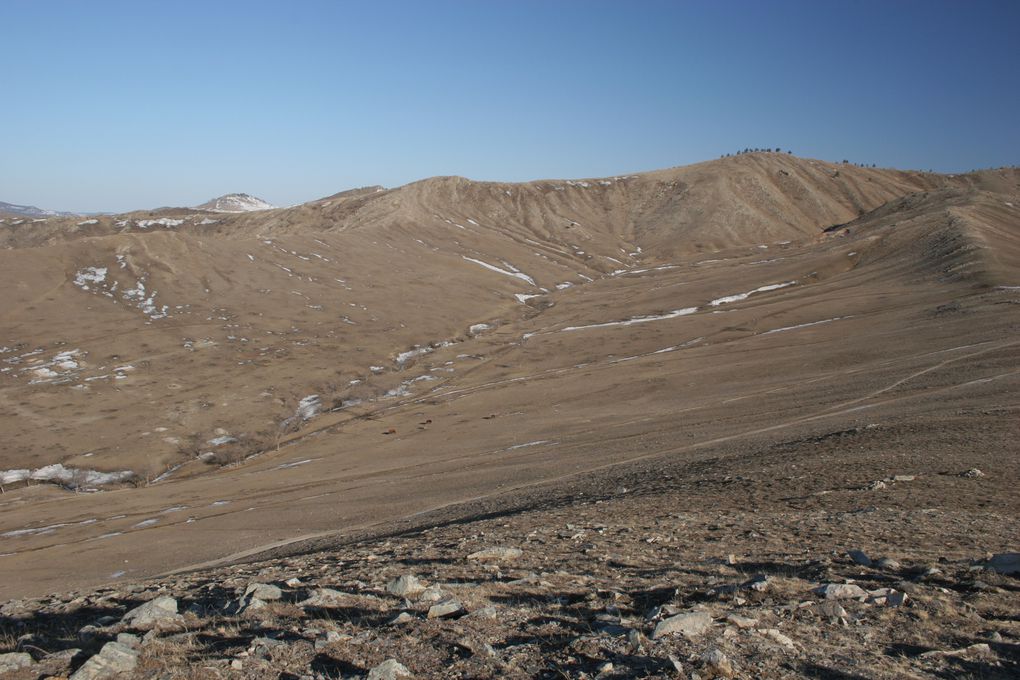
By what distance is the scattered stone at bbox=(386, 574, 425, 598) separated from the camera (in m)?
9.84

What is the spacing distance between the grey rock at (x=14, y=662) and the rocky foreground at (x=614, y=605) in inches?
0.8

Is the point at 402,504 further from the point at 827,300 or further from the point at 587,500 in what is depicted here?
the point at 827,300

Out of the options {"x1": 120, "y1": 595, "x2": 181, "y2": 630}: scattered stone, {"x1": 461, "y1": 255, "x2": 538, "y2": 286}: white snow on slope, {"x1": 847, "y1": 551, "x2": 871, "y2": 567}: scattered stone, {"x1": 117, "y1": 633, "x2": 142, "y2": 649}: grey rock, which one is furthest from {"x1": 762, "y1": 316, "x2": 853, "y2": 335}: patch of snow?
{"x1": 117, "y1": 633, "x2": 142, "y2": 649}: grey rock

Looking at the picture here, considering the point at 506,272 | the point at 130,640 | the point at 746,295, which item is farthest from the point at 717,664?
the point at 506,272

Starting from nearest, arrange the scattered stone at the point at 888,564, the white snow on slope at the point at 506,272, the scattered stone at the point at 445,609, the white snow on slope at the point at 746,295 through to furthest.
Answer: the scattered stone at the point at 445,609
the scattered stone at the point at 888,564
the white snow on slope at the point at 746,295
the white snow on slope at the point at 506,272

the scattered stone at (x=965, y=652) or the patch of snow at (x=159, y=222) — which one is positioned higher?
the patch of snow at (x=159, y=222)

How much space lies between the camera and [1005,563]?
30.7 ft

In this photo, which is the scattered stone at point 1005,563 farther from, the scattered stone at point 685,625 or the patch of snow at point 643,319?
the patch of snow at point 643,319

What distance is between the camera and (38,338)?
6150cm

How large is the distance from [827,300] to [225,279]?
66.4m

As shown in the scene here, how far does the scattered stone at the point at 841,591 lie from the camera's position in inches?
331

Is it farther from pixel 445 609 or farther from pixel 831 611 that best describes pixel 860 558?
pixel 445 609

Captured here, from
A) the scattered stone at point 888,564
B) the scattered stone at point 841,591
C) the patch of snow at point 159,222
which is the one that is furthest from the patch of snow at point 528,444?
the patch of snow at point 159,222

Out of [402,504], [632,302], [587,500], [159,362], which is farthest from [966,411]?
[632,302]
